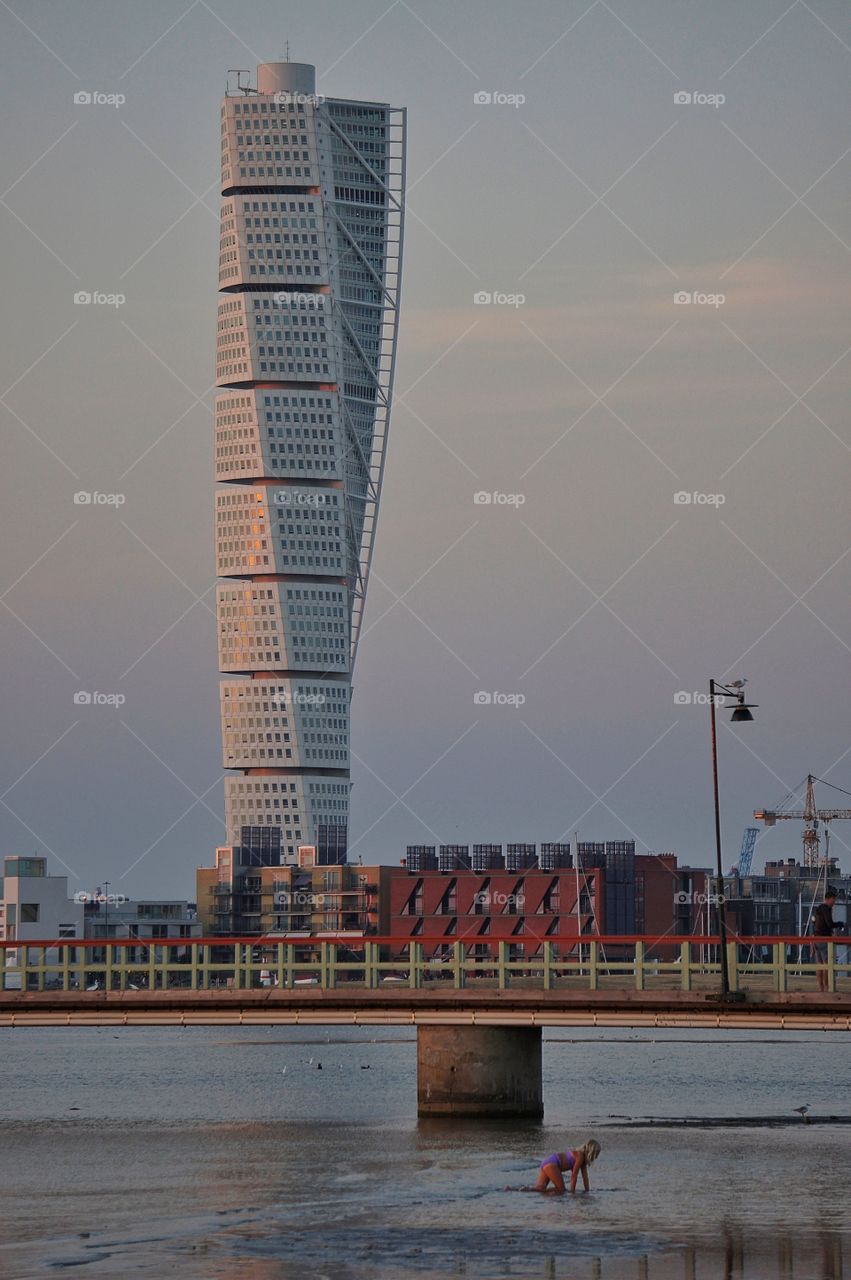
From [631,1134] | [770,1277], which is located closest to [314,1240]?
[770,1277]

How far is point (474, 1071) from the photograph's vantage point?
187 feet

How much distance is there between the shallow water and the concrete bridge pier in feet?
2.45

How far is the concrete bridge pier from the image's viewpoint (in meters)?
56.9

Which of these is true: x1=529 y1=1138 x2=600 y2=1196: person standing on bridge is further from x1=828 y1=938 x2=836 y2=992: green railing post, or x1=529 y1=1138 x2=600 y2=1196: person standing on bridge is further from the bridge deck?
x1=828 y1=938 x2=836 y2=992: green railing post

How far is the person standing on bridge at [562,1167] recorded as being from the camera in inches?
1545

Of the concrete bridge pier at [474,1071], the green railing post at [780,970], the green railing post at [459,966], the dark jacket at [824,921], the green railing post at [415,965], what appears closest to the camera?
the green railing post at [780,970]

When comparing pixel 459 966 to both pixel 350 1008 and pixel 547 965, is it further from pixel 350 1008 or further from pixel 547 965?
pixel 350 1008

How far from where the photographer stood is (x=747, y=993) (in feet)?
162

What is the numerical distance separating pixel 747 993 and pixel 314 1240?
17964mm

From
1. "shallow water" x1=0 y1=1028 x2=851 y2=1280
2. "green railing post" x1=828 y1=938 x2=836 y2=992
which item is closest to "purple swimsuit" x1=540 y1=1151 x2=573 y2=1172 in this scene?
"shallow water" x1=0 y1=1028 x2=851 y2=1280

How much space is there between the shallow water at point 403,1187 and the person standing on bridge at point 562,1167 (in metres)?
0.58

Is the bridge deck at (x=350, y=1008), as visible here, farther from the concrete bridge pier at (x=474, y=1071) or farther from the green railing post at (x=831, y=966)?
the concrete bridge pier at (x=474, y=1071)

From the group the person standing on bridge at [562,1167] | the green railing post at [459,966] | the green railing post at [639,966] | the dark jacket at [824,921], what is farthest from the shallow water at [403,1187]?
the dark jacket at [824,921]

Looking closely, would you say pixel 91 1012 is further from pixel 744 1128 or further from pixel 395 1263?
pixel 395 1263
